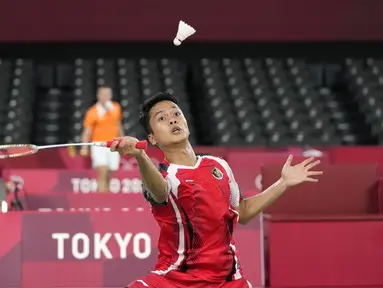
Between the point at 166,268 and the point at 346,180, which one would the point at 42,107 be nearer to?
the point at 346,180

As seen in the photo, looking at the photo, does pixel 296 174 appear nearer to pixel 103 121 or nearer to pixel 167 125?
pixel 167 125

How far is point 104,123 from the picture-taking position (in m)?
7.49

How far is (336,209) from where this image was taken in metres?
5.20

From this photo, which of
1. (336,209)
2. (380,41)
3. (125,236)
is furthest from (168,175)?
(380,41)

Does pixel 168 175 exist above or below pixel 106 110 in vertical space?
below

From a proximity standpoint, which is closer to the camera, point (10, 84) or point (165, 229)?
point (165, 229)

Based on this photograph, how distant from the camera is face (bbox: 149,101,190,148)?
2781mm

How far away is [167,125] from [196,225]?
362 mm

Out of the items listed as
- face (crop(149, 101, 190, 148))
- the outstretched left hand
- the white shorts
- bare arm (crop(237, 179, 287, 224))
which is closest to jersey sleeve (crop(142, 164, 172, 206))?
face (crop(149, 101, 190, 148))

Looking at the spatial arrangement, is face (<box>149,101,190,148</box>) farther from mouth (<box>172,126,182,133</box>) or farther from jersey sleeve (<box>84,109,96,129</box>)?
jersey sleeve (<box>84,109,96,129</box>)

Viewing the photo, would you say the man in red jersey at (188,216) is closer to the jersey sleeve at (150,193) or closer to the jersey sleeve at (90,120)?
the jersey sleeve at (150,193)
